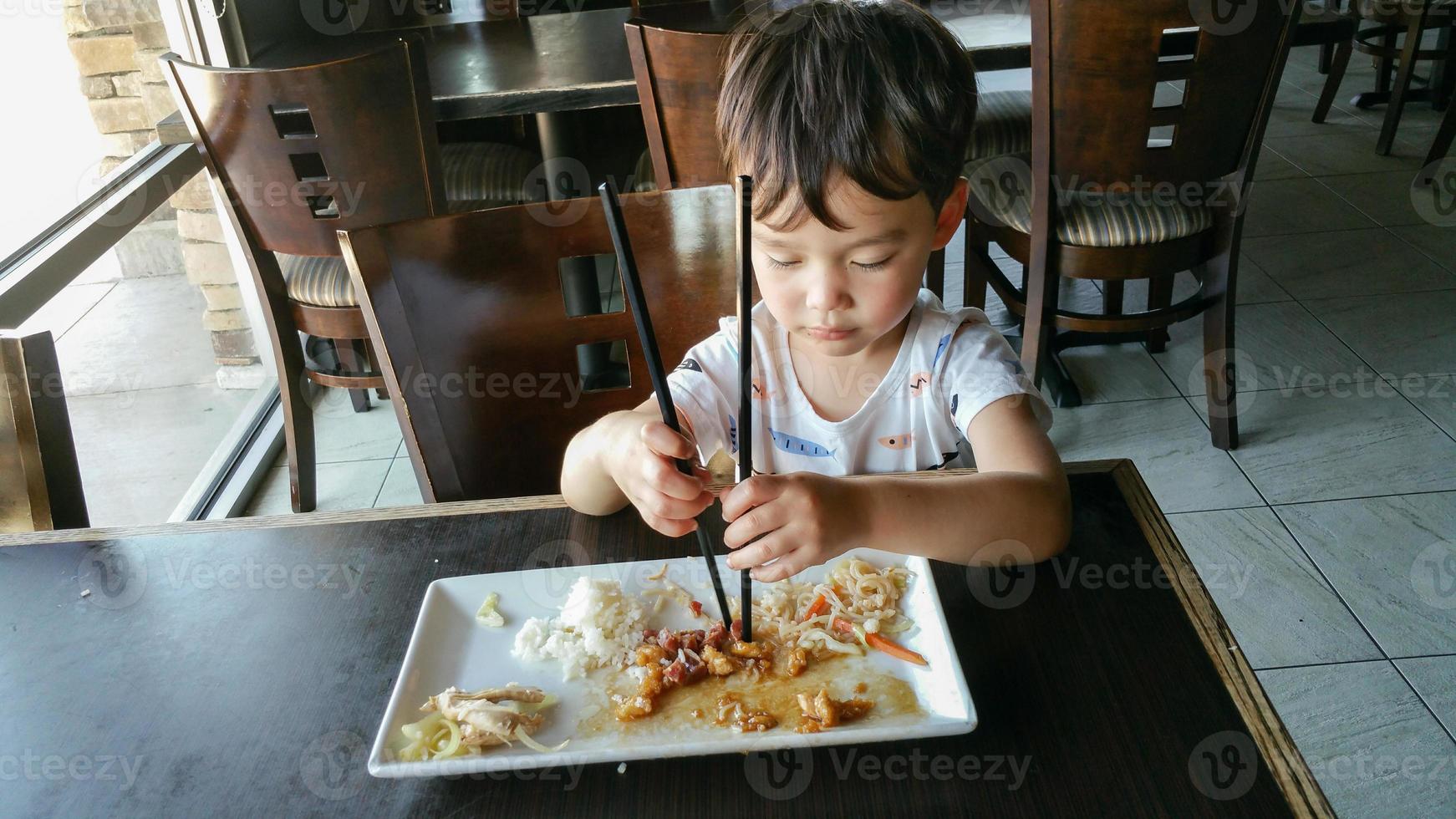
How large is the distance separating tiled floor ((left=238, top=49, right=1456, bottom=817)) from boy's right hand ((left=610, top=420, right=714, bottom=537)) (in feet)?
4.70

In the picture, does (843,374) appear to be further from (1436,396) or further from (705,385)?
(1436,396)

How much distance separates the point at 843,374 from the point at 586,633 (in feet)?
1.78

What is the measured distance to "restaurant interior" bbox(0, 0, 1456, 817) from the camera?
0.74m

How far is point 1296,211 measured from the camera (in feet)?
13.1

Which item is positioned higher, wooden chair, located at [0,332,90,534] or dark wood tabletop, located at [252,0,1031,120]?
dark wood tabletop, located at [252,0,1031,120]

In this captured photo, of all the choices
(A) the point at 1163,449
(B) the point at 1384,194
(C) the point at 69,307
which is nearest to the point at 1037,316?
(A) the point at 1163,449

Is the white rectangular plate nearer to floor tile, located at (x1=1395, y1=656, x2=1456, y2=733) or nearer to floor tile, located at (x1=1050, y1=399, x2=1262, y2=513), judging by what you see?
floor tile, located at (x1=1395, y1=656, x2=1456, y2=733)

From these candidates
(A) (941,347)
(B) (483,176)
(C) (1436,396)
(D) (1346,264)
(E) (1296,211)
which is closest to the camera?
(A) (941,347)

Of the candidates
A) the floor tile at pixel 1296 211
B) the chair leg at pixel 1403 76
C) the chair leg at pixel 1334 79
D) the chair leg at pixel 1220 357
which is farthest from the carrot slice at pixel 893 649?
the chair leg at pixel 1334 79

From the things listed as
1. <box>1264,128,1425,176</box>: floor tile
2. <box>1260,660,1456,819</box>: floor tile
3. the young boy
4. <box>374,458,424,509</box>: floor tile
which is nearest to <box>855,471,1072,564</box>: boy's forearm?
the young boy

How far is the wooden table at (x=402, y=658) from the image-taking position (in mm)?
693

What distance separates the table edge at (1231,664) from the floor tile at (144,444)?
6.68ft

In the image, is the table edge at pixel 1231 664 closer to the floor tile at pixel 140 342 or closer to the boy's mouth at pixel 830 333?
the boy's mouth at pixel 830 333

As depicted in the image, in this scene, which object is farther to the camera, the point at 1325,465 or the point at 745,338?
the point at 1325,465
